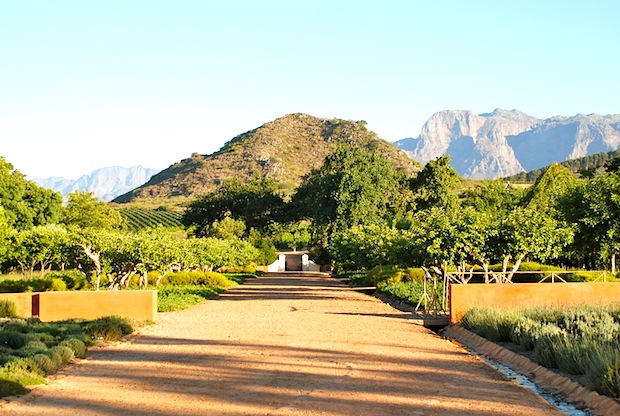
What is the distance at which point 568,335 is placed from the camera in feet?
55.6

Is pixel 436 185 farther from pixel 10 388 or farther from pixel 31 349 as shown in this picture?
pixel 10 388

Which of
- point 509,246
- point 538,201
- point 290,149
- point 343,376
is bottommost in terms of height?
point 343,376

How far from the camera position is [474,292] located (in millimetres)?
24719

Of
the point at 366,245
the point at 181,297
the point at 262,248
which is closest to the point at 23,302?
the point at 181,297

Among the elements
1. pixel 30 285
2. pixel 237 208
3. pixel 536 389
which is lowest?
pixel 536 389

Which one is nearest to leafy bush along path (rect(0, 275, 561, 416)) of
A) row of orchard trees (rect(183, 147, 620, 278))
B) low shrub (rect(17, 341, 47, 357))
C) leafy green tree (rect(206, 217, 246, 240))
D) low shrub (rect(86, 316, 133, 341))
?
low shrub (rect(86, 316, 133, 341))

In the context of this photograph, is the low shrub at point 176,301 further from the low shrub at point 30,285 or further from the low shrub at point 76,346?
the low shrub at point 76,346

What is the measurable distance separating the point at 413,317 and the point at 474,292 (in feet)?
11.1

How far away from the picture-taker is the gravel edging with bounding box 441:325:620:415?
11.5 m

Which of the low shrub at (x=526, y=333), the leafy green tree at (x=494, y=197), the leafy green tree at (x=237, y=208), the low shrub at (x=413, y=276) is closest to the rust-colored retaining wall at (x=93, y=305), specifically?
the low shrub at (x=526, y=333)

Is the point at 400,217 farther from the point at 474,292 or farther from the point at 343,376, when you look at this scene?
the point at 343,376

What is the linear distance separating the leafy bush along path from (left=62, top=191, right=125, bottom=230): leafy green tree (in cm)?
5708

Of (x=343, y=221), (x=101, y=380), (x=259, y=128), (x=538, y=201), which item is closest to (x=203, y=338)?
(x=101, y=380)

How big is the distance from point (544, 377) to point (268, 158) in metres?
158
